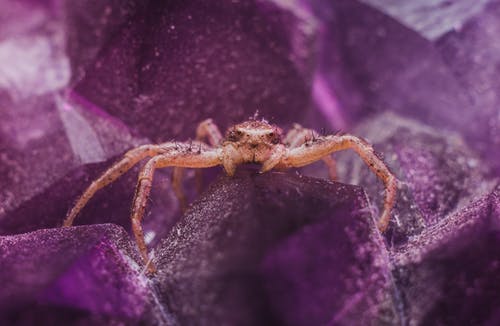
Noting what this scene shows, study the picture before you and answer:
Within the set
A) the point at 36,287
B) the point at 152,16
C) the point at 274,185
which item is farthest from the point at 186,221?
the point at 152,16

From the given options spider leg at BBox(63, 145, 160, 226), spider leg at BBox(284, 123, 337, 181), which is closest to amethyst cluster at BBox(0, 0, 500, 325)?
spider leg at BBox(63, 145, 160, 226)

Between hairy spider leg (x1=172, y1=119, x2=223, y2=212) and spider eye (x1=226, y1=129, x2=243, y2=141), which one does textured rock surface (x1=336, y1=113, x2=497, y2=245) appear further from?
hairy spider leg (x1=172, y1=119, x2=223, y2=212)

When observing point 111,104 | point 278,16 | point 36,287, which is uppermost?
point 278,16

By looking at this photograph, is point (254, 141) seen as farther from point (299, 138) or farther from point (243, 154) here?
point (299, 138)

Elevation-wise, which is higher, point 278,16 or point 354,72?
point 354,72

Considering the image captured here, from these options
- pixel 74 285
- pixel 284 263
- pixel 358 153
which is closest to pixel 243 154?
pixel 358 153

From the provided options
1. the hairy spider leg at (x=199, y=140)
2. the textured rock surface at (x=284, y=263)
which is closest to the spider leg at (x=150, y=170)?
the textured rock surface at (x=284, y=263)

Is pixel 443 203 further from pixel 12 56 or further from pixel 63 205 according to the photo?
pixel 12 56
